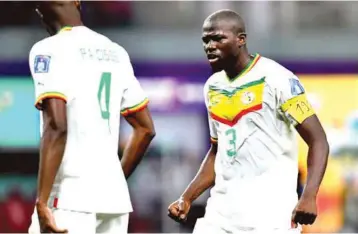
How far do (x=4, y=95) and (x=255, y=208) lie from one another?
41.7 feet

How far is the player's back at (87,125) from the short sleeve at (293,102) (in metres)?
0.92

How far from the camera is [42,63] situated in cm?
641

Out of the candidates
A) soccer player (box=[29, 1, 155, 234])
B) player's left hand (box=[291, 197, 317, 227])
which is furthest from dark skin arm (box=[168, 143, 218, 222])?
player's left hand (box=[291, 197, 317, 227])

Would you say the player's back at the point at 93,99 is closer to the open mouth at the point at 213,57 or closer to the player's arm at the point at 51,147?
the player's arm at the point at 51,147

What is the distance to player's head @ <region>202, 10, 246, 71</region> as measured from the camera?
22.0 ft

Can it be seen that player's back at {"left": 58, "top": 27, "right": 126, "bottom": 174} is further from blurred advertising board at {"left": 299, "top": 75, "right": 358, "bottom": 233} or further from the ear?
blurred advertising board at {"left": 299, "top": 75, "right": 358, "bottom": 233}

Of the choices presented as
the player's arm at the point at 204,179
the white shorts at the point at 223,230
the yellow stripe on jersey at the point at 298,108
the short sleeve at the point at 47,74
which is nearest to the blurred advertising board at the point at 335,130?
the player's arm at the point at 204,179

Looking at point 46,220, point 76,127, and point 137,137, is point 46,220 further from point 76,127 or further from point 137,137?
point 137,137

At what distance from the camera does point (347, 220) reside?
746 inches

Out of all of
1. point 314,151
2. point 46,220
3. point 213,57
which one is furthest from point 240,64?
point 46,220

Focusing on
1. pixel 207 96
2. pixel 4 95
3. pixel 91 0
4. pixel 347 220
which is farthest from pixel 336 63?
pixel 207 96

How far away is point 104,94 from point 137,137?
1.73 ft

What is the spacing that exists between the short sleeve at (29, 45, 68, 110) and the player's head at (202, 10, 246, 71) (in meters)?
0.84

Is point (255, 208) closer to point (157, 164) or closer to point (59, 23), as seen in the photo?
point (59, 23)
